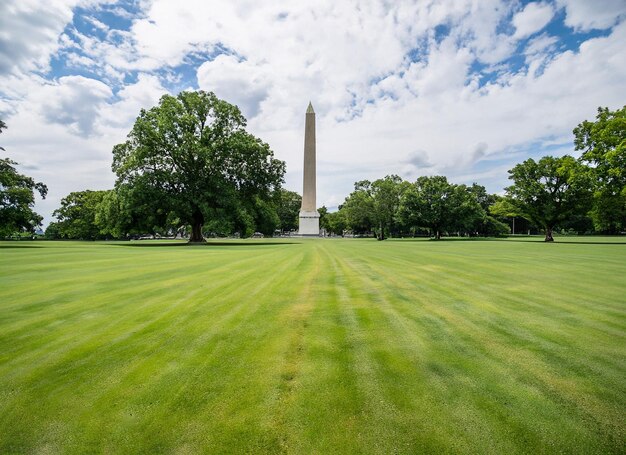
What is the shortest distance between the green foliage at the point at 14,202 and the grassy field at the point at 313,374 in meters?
35.0

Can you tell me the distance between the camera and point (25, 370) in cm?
401

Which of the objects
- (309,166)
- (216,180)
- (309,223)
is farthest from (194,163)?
(309,223)

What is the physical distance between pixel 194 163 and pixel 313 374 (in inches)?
1532

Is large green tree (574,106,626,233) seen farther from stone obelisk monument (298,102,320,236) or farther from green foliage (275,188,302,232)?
green foliage (275,188,302,232)

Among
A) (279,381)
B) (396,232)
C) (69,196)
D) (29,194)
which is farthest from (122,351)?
(396,232)

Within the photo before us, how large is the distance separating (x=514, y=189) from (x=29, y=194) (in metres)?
62.8

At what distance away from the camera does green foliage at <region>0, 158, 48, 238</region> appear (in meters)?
33.0

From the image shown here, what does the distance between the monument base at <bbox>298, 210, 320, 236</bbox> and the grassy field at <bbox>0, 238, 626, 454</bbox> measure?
55.3 m

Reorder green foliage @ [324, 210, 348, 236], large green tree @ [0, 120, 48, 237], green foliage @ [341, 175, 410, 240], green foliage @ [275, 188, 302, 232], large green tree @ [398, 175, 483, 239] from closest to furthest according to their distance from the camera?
large green tree @ [0, 120, 48, 237], large green tree @ [398, 175, 483, 239], green foliage @ [341, 175, 410, 240], green foliage @ [275, 188, 302, 232], green foliage @ [324, 210, 348, 236]

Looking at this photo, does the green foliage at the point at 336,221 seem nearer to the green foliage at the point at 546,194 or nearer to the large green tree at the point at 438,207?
the large green tree at the point at 438,207

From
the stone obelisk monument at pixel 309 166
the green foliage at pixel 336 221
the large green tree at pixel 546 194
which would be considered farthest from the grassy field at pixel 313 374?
the green foliage at pixel 336 221

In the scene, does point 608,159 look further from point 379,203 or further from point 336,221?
point 336,221

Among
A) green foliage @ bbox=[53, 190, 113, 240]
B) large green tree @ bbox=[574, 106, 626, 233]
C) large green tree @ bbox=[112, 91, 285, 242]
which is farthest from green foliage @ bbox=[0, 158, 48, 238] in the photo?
large green tree @ bbox=[574, 106, 626, 233]

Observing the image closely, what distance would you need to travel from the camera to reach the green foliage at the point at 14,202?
33.0 meters
